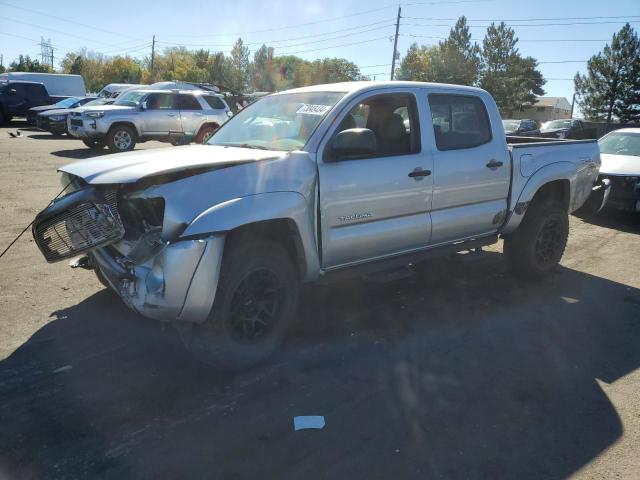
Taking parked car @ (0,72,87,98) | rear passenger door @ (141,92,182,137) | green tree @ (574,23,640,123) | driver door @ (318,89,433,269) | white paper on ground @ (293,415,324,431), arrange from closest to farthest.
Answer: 1. white paper on ground @ (293,415,324,431)
2. driver door @ (318,89,433,269)
3. rear passenger door @ (141,92,182,137)
4. parked car @ (0,72,87,98)
5. green tree @ (574,23,640,123)

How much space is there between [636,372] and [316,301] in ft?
8.98

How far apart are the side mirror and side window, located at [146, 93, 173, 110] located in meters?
12.7

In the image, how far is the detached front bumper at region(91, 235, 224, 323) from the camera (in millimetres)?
3186

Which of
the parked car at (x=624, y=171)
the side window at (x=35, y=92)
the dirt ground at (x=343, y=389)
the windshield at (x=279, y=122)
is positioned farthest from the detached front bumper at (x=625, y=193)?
the side window at (x=35, y=92)

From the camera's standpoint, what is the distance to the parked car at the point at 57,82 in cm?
2790

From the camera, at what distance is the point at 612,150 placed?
34.8 ft

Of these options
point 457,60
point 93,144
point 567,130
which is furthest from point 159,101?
point 457,60

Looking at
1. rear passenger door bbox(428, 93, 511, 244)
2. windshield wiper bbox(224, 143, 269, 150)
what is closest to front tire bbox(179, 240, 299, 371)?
windshield wiper bbox(224, 143, 269, 150)

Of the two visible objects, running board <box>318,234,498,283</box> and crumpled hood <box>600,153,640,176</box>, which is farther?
crumpled hood <box>600,153,640,176</box>

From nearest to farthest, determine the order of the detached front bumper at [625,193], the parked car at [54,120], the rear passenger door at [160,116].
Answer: the detached front bumper at [625,193] → the rear passenger door at [160,116] → the parked car at [54,120]

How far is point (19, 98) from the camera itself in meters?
24.1

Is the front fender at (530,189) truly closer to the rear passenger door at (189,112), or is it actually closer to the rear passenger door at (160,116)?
the rear passenger door at (189,112)

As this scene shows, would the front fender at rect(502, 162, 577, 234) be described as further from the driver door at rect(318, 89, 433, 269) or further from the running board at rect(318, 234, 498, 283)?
the driver door at rect(318, 89, 433, 269)

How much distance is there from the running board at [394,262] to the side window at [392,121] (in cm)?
93
